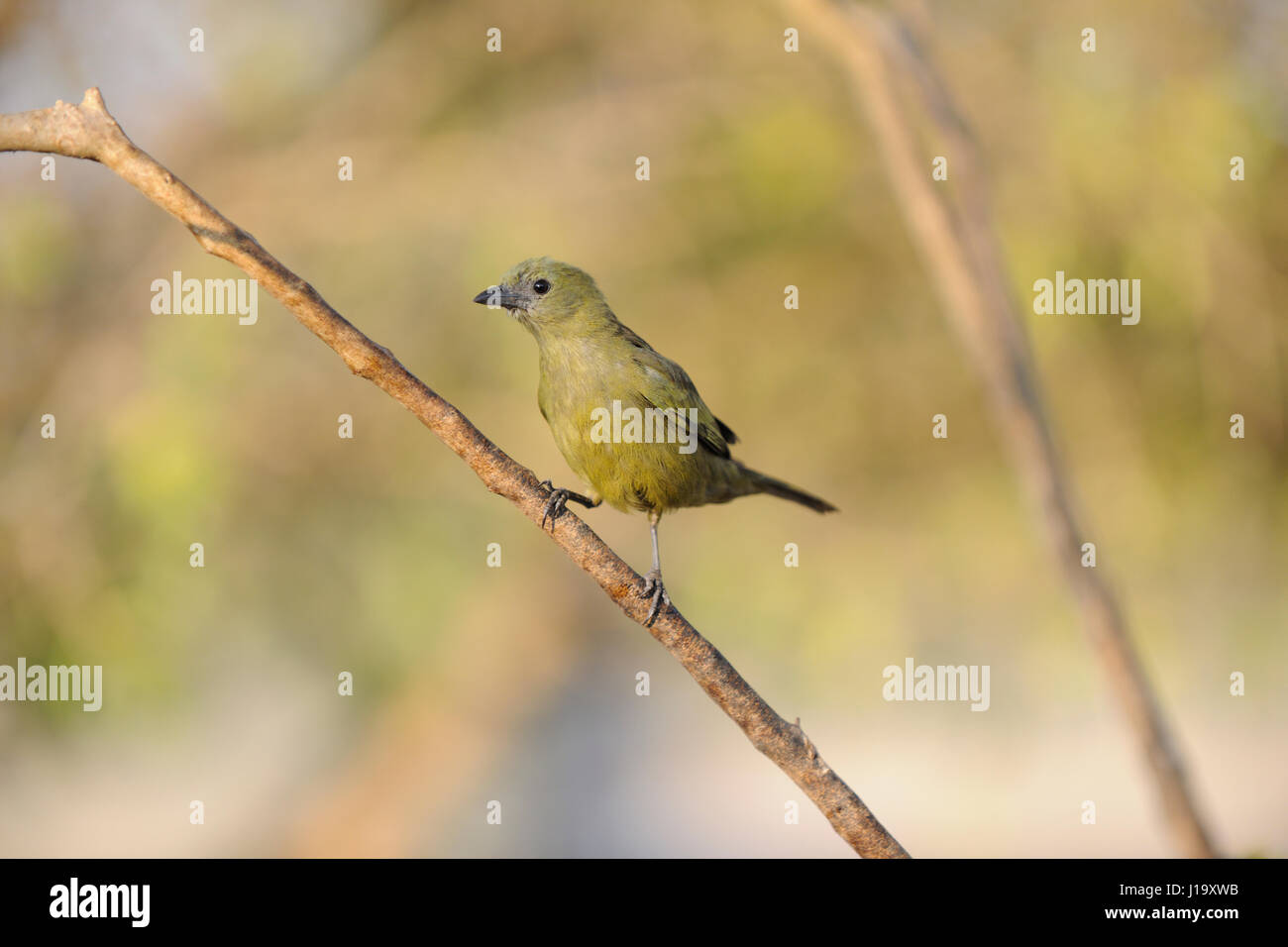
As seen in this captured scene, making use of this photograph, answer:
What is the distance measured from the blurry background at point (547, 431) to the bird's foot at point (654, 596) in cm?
508

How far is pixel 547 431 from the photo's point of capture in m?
8.57

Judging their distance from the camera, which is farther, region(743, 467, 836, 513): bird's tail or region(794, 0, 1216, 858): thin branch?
region(743, 467, 836, 513): bird's tail

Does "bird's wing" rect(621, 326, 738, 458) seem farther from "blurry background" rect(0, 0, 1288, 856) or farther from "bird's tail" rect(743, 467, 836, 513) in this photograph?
"blurry background" rect(0, 0, 1288, 856)

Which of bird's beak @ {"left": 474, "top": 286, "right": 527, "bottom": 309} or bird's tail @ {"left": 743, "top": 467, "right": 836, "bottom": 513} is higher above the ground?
bird's beak @ {"left": 474, "top": 286, "right": 527, "bottom": 309}

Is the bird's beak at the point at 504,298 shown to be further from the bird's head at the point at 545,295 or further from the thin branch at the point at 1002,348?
the thin branch at the point at 1002,348

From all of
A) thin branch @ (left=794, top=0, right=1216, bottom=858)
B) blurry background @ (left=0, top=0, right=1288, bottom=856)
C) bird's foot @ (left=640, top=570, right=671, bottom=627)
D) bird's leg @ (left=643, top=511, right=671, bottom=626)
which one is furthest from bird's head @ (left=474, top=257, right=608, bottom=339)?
blurry background @ (left=0, top=0, right=1288, bottom=856)

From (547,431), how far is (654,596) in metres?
6.19

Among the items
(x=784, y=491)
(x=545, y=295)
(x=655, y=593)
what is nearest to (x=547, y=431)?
(x=784, y=491)

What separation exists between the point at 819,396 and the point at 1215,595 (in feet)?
12.7

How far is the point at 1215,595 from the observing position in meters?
9.30

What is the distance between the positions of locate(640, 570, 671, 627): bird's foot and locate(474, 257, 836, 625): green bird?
408 mm

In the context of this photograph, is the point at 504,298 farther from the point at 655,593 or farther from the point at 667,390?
the point at 655,593

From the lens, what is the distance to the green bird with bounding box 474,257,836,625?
11.1ft

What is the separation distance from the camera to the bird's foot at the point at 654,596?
7.43ft
